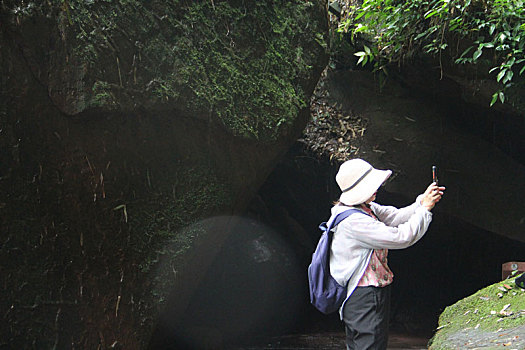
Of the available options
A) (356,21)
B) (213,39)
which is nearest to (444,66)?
(356,21)

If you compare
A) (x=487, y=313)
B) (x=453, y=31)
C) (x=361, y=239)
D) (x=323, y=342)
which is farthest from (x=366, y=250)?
(x=323, y=342)

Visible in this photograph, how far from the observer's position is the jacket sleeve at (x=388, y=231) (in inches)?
114

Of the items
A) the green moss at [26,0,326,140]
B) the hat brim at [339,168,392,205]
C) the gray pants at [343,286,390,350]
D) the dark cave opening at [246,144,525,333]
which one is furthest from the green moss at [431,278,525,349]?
the dark cave opening at [246,144,525,333]

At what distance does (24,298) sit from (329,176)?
16.2 ft

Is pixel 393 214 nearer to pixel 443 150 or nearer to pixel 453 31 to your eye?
pixel 453 31

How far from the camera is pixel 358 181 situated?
3.12m

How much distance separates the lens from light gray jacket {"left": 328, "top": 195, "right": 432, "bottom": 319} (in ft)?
9.56

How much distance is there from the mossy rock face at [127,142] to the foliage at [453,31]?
1.22 m

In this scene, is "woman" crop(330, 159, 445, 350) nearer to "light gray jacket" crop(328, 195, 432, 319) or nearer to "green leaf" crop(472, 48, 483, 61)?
"light gray jacket" crop(328, 195, 432, 319)

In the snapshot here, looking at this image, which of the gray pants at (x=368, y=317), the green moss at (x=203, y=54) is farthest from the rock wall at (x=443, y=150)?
the gray pants at (x=368, y=317)

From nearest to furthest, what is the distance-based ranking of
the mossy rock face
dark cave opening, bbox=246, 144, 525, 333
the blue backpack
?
the blue backpack < the mossy rock face < dark cave opening, bbox=246, 144, 525, 333

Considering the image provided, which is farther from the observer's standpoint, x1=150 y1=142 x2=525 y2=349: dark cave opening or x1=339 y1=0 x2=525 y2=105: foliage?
x1=150 y1=142 x2=525 y2=349: dark cave opening

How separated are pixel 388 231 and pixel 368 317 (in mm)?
522

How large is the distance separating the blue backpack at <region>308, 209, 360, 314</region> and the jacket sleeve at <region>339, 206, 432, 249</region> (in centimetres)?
12
